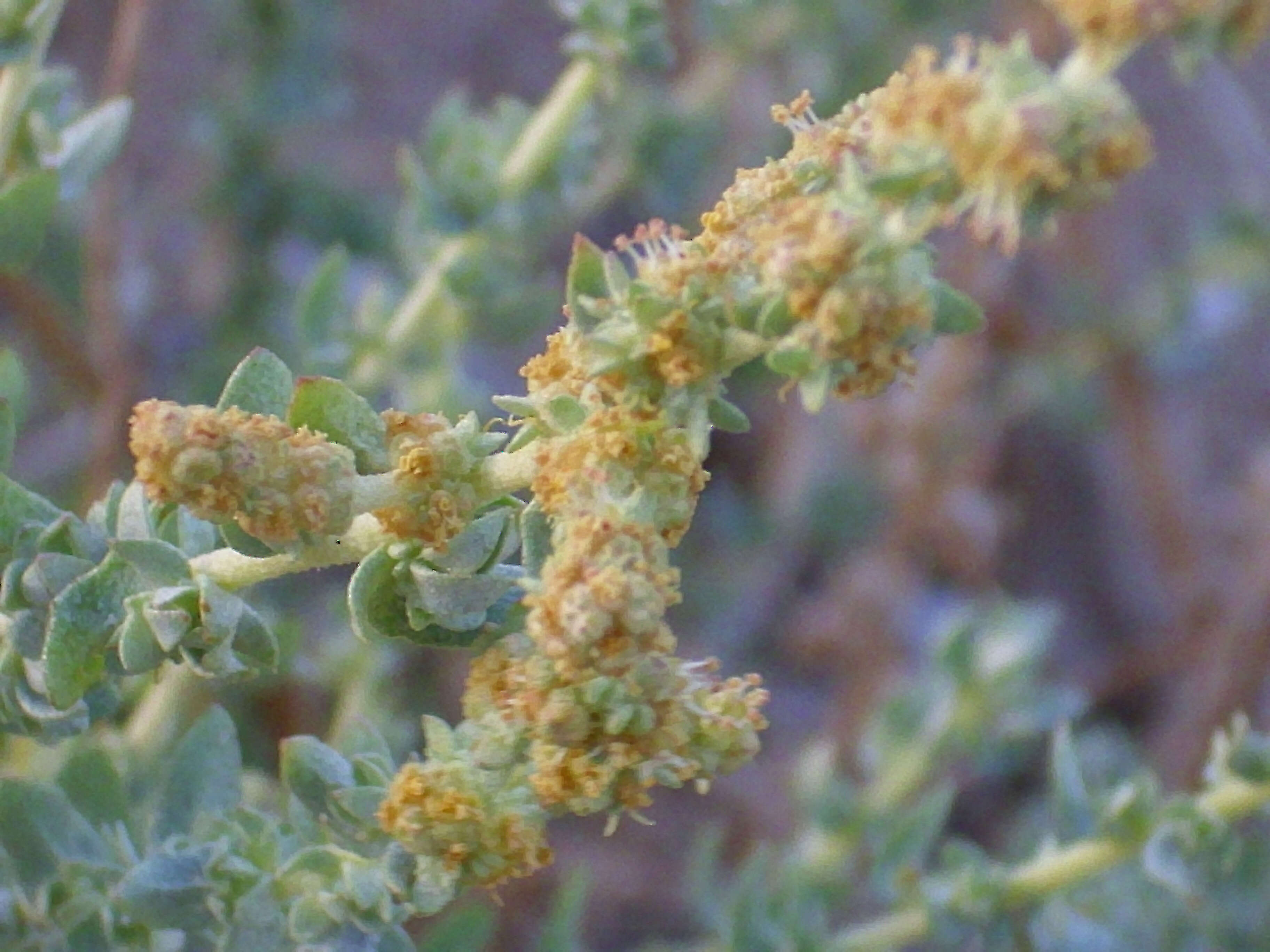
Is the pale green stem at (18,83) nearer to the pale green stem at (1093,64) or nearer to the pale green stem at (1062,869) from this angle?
the pale green stem at (1093,64)

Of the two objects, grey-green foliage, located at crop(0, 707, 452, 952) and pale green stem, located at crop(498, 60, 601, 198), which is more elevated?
pale green stem, located at crop(498, 60, 601, 198)

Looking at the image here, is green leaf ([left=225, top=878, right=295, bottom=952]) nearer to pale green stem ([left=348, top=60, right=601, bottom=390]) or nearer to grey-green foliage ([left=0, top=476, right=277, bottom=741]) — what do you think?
grey-green foliage ([left=0, top=476, right=277, bottom=741])

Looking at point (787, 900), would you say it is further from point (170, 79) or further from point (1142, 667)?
point (170, 79)

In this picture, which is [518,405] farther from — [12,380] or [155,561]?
[12,380]

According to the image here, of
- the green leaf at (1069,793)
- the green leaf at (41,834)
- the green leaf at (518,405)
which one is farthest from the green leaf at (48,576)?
the green leaf at (1069,793)

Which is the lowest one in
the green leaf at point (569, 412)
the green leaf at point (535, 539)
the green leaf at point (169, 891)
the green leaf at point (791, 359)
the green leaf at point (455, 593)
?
the green leaf at point (169, 891)

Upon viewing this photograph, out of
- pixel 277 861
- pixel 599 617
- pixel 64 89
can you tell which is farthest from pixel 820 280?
pixel 64 89

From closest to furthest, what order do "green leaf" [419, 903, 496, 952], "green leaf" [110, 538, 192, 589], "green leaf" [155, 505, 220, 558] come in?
"green leaf" [110, 538, 192, 589] → "green leaf" [155, 505, 220, 558] → "green leaf" [419, 903, 496, 952]

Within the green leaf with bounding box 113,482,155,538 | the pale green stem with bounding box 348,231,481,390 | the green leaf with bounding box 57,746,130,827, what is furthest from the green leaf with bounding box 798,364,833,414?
the pale green stem with bounding box 348,231,481,390
